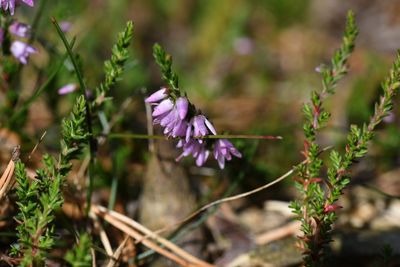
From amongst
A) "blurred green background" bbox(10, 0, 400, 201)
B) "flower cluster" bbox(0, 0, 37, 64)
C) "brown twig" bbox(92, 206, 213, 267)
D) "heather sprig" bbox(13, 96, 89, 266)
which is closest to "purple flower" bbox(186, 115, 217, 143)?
"heather sprig" bbox(13, 96, 89, 266)

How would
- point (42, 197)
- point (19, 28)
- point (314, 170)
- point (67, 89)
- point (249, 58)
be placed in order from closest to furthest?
1. point (42, 197)
2. point (314, 170)
3. point (19, 28)
4. point (67, 89)
5. point (249, 58)

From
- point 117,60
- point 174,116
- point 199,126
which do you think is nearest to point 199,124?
point 199,126

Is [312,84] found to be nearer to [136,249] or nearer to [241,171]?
[241,171]

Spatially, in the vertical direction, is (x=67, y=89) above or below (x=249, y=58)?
below

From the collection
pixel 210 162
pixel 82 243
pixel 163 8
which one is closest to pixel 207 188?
pixel 210 162

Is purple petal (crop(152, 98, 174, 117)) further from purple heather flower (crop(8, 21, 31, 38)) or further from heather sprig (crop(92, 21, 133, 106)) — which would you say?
purple heather flower (crop(8, 21, 31, 38))

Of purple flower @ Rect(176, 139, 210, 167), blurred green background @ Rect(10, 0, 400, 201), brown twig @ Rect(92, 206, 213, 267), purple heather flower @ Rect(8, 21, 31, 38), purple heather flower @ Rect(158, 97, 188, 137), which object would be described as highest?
blurred green background @ Rect(10, 0, 400, 201)

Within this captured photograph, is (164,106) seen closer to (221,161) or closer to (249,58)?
(221,161)

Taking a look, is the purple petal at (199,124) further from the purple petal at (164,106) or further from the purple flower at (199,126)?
the purple petal at (164,106)

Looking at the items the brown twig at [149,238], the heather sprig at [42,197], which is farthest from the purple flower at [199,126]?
the brown twig at [149,238]
